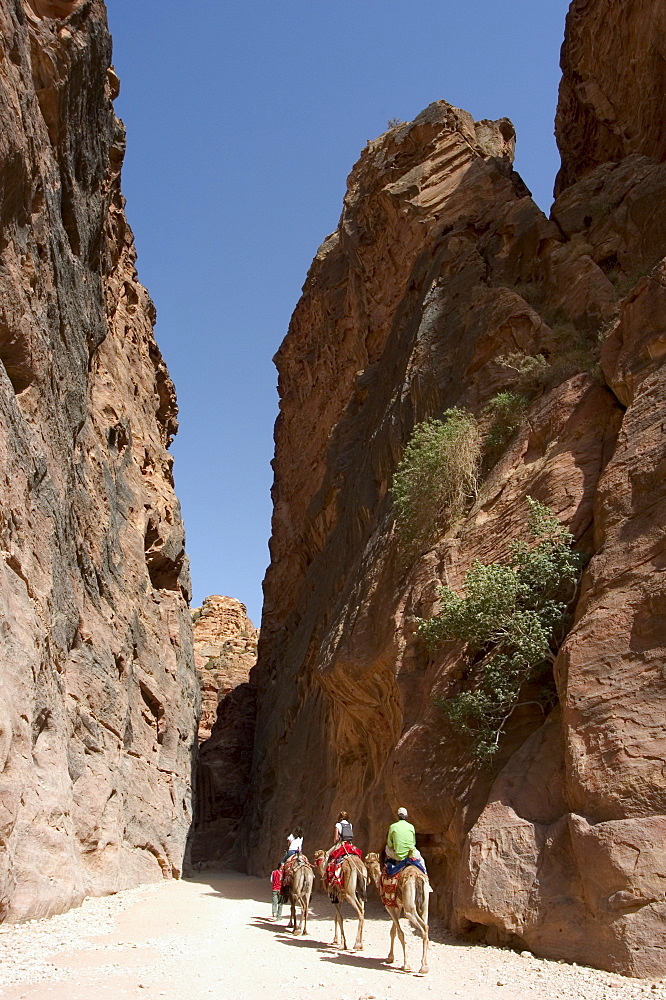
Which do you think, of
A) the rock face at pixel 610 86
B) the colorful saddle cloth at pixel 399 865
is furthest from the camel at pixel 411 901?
the rock face at pixel 610 86

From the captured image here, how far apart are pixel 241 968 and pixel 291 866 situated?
4.65 metres

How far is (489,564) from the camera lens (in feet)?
43.2

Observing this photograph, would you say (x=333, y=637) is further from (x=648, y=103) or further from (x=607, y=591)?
(x=648, y=103)

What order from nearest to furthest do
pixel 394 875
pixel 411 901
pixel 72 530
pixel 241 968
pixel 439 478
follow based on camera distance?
1. pixel 241 968
2. pixel 411 901
3. pixel 394 875
4. pixel 439 478
5. pixel 72 530

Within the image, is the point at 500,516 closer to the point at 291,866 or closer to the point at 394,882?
the point at 394,882

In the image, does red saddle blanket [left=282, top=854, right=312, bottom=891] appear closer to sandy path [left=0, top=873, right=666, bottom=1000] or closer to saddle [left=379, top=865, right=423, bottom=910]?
sandy path [left=0, top=873, right=666, bottom=1000]

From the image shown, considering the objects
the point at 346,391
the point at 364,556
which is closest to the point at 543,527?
the point at 364,556

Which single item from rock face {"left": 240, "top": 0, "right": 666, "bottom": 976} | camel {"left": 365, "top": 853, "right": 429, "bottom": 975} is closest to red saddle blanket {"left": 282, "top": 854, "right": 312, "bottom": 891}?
rock face {"left": 240, "top": 0, "right": 666, "bottom": 976}

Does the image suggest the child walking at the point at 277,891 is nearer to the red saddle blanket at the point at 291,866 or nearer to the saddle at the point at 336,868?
→ the red saddle blanket at the point at 291,866

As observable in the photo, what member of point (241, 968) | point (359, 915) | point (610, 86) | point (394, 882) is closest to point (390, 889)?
point (394, 882)

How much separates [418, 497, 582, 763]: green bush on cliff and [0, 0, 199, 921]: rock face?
654 centimetres

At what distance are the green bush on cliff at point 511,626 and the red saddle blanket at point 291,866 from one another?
363 centimetres

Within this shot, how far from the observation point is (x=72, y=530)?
18.1m

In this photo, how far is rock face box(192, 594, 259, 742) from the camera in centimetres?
5041
